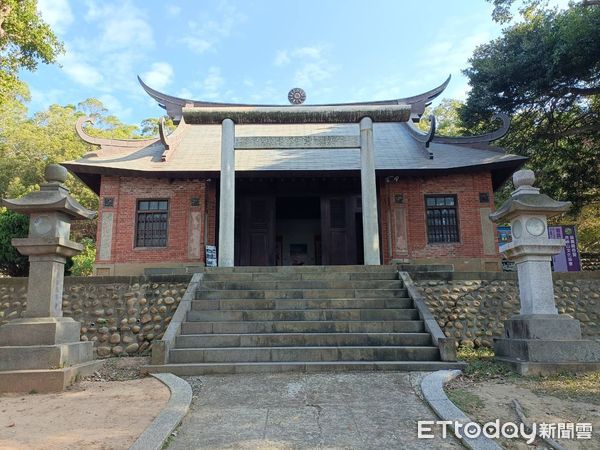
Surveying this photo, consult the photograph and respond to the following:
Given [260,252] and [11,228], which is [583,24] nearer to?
[260,252]

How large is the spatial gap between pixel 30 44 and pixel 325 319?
12195mm

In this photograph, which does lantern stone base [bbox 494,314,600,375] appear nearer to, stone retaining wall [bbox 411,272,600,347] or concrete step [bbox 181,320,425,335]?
concrete step [bbox 181,320,425,335]

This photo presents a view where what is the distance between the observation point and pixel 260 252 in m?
13.1

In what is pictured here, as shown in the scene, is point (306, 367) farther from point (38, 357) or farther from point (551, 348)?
point (38, 357)

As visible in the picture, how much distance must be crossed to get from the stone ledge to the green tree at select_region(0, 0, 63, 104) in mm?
10717

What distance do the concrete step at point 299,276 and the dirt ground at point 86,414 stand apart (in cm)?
275

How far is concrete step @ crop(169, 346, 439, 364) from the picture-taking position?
577 cm

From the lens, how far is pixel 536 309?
5.87 meters

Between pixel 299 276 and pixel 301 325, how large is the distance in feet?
5.19

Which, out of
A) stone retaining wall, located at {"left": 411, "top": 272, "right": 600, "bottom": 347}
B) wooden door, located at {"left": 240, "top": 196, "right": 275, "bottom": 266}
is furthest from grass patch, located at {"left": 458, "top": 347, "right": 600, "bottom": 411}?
wooden door, located at {"left": 240, "top": 196, "right": 275, "bottom": 266}

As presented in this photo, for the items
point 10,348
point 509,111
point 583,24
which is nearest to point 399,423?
point 10,348

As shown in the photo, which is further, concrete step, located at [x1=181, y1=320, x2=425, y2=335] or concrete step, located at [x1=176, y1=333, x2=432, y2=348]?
concrete step, located at [x1=181, y1=320, x2=425, y2=335]

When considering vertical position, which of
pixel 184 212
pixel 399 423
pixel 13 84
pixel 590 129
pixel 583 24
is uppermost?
pixel 583 24

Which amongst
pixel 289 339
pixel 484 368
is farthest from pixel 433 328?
pixel 289 339
